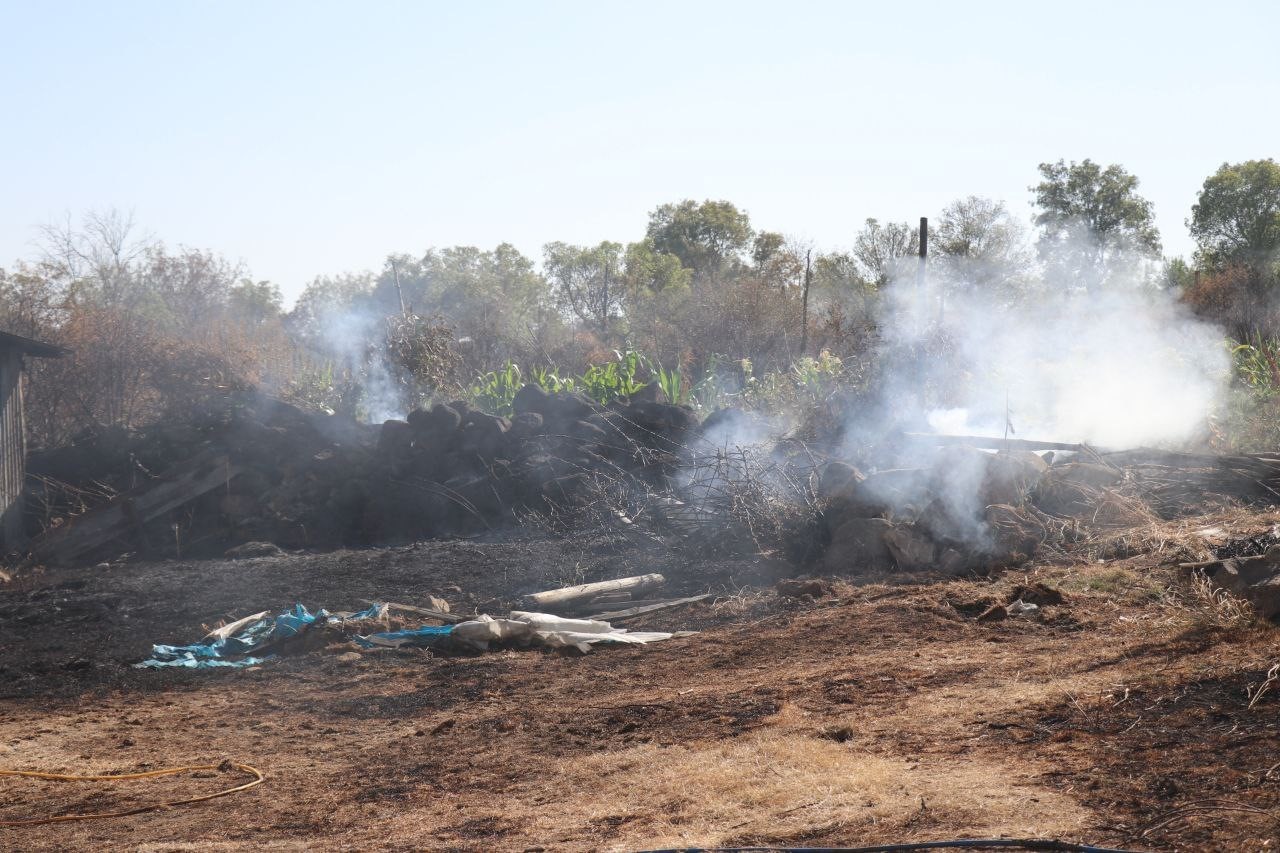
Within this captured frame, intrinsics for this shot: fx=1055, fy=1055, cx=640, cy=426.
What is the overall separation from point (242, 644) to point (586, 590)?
3.18 metres

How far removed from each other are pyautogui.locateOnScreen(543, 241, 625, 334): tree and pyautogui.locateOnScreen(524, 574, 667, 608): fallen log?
2783 cm

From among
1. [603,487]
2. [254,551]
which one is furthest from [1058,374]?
[254,551]

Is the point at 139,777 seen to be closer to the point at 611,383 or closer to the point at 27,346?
the point at 27,346

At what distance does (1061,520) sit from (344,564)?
7872mm

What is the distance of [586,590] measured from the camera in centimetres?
1038

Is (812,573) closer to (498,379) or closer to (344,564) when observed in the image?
(344,564)

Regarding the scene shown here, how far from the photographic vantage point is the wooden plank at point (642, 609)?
991 centimetres

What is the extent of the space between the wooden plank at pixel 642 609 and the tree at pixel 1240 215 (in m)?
27.0

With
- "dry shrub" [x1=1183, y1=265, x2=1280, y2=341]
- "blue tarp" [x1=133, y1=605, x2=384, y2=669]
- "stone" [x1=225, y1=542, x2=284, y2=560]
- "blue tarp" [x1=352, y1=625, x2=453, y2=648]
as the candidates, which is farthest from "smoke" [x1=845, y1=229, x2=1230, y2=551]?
"stone" [x1=225, y1=542, x2=284, y2=560]

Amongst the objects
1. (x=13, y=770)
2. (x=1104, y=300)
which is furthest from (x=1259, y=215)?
(x=13, y=770)

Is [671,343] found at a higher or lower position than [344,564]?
higher

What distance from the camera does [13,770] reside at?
20.0 feet

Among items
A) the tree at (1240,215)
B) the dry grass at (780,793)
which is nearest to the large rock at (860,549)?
the dry grass at (780,793)

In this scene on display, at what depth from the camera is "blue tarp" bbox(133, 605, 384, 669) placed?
8.88m
